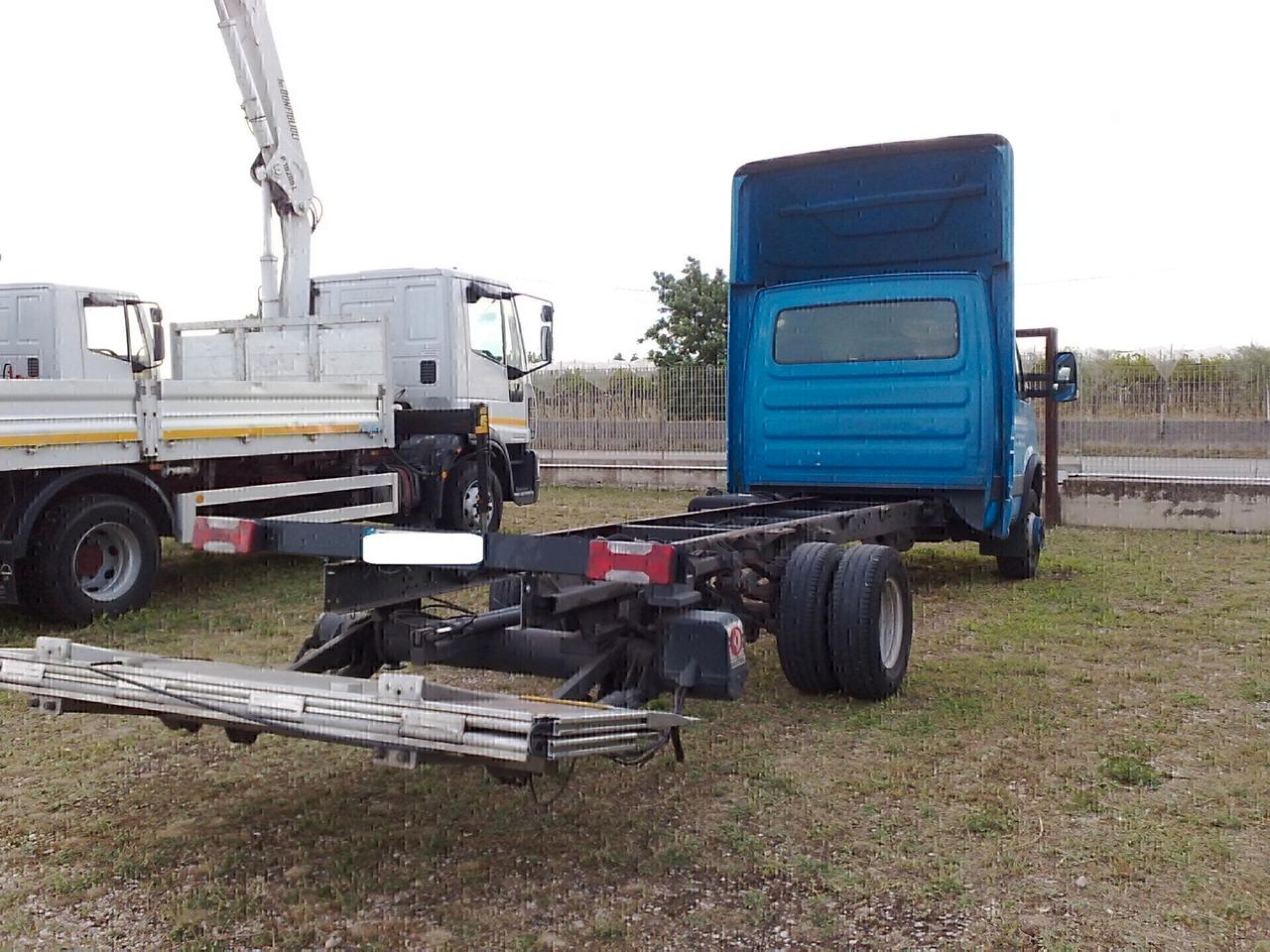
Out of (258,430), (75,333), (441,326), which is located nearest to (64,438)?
(258,430)

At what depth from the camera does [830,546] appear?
208 inches

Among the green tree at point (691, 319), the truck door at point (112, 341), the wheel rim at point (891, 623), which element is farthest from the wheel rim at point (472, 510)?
the green tree at point (691, 319)

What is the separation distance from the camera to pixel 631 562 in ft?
11.9

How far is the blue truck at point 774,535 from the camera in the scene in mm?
3582

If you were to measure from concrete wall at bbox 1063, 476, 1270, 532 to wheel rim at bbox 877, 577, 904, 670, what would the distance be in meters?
7.70

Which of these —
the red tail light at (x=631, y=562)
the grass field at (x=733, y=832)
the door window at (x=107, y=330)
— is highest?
the door window at (x=107, y=330)

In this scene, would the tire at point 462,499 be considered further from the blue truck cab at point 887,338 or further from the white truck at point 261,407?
the blue truck cab at point 887,338

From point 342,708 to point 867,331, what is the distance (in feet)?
17.6

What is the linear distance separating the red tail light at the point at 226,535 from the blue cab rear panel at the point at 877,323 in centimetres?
456

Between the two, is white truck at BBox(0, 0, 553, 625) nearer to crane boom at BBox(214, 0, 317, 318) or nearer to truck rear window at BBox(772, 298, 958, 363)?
crane boom at BBox(214, 0, 317, 318)

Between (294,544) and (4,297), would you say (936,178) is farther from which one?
(4,297)

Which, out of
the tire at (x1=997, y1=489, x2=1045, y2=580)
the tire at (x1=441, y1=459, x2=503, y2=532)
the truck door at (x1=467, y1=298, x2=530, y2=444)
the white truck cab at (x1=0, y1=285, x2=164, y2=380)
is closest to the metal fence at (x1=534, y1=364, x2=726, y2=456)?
the truck door at (x1=467, y1=298, x2=530, y2=444)

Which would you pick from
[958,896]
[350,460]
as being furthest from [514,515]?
[958,896]

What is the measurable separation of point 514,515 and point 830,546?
30.5ft
